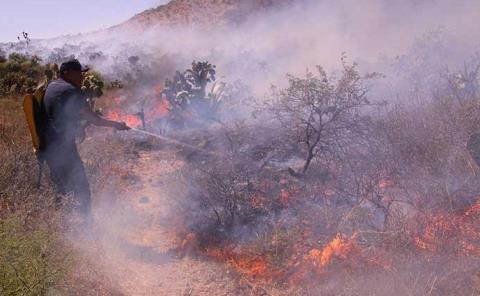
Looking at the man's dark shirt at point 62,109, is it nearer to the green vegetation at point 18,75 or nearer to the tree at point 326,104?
the tree at point 326,104

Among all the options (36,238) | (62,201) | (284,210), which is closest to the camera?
(36,238)

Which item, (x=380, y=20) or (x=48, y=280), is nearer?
(x=48, y=280)

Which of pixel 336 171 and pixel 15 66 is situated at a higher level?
pixel 15 66

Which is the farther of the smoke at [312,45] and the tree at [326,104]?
the smoke at [312,45]

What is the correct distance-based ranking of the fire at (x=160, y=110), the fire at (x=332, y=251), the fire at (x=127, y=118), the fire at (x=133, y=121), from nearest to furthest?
the fire at (x=332, y=251)
the fire at (x=133, y=121)
the fire at (x=127, y=118)
the fire at (x=160, y=110)

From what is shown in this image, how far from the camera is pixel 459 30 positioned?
727 inches

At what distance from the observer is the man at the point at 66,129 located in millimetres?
4242

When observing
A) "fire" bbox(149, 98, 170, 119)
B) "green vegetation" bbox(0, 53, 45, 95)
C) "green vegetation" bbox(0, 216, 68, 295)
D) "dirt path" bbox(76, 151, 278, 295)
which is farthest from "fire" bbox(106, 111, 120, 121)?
"green vegetation" bbox(0, 216, 68, 295)

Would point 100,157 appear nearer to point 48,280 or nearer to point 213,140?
point 213,140

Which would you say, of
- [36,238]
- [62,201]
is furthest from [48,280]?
[62,201]

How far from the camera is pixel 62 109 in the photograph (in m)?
4.23

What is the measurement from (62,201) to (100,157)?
9.66 feet

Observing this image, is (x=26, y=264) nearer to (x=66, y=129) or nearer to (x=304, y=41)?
(x=66, y=129)

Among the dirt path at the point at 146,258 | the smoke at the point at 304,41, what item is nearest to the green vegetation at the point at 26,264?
the dirt path at the point at 146,258
